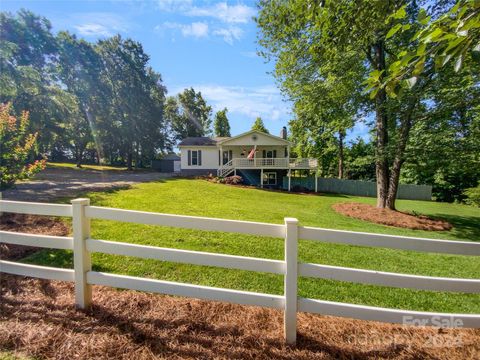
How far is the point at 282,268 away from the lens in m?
2.22

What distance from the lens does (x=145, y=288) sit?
98.6 inches

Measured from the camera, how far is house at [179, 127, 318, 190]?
20.8 meters

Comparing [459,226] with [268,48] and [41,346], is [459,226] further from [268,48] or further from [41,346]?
[41,346]

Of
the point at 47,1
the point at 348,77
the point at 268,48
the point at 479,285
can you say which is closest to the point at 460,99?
the point at 348,77

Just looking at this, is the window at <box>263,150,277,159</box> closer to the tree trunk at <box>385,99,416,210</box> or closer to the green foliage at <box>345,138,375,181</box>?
the green foliage at <box>345,138,375,181</box>

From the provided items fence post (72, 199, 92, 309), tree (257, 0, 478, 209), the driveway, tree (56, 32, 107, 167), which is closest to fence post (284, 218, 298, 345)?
fence post (72, 199, 92, 309)

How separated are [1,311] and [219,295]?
96.1 inches

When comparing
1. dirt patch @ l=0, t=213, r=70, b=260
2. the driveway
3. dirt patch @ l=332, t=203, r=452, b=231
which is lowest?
dirt patch @ l=332, t=203, r=452, b=231

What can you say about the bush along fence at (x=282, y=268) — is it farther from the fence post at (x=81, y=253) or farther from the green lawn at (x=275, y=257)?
the green lawn at (x=275, y=257)

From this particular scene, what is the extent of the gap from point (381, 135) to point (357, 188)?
12.0 meters

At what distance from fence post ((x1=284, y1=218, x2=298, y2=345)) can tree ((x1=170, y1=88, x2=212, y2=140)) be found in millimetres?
43681

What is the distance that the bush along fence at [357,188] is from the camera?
2075 centimetres

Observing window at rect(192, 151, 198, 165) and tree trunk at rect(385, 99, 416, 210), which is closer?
tree trunk at rect(385, 99, 416, 210)

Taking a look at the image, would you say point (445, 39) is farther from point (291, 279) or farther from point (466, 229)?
point (466, 229)
